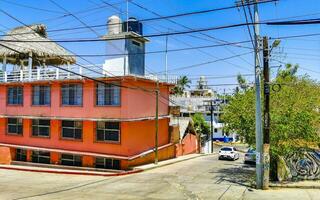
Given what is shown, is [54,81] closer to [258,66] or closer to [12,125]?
[12,125]

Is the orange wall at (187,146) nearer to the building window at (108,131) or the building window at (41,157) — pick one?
the building window at (108,131)

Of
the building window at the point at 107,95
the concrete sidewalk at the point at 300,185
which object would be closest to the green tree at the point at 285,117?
the concrete sidewalk at the point at 300,185

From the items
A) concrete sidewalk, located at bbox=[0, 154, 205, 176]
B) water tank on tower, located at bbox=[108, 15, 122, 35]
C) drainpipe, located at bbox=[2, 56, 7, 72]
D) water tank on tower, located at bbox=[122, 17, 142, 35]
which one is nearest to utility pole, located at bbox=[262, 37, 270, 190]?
concrete sidewalk, located at bbox=[0, 154, 205, 176]

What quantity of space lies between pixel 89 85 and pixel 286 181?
16.9 meters

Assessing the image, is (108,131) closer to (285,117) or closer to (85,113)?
(85,113)

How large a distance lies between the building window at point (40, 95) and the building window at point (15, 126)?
9.72 feet

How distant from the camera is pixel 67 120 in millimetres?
32969

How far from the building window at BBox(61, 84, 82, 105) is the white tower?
9.68 feet

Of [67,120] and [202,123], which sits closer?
[67,120]

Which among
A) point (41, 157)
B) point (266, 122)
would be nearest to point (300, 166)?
point (266, 122)

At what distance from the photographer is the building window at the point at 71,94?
106 ft

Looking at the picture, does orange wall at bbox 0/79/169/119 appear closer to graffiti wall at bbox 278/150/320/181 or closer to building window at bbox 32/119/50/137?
building window at bbox 32/119/50/137

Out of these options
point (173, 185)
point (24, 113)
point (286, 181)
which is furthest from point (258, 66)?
point (24, 113)

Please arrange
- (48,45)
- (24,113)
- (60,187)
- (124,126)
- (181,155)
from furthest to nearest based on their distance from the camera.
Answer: (181,155), (48,45), (24,113), (124,126), (60,187)
